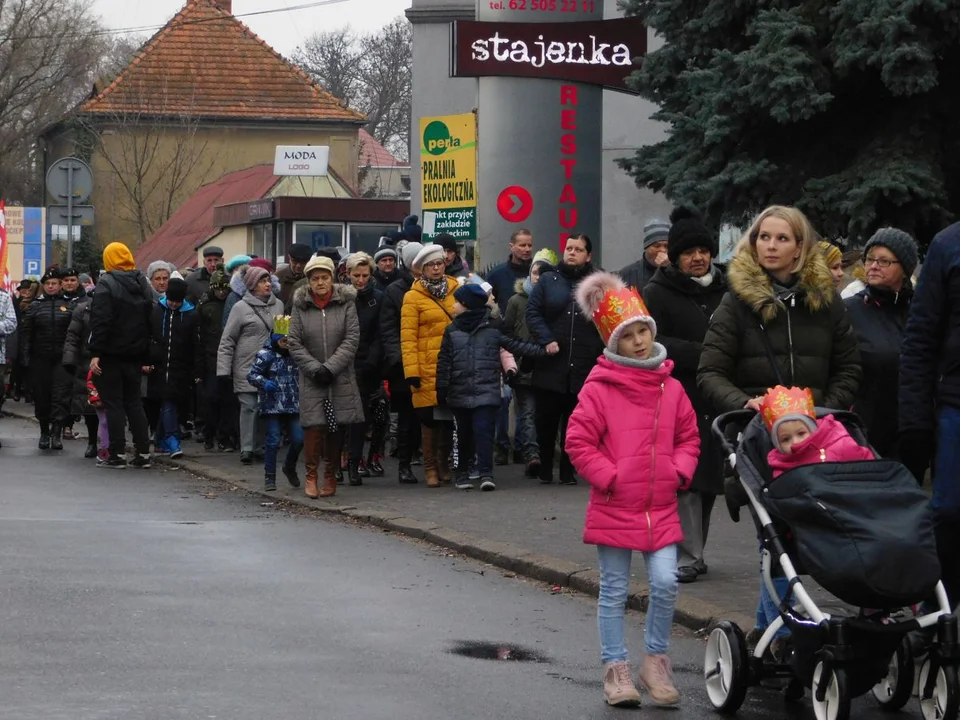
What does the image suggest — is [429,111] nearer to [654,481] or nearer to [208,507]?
[208,507]

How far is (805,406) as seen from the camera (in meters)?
7.25

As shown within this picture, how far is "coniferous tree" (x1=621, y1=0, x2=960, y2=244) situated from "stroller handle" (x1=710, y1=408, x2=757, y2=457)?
23.9 feet

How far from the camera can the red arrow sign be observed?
19.8m

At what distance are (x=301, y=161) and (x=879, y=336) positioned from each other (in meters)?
37.0

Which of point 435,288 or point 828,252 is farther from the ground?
point 828,252

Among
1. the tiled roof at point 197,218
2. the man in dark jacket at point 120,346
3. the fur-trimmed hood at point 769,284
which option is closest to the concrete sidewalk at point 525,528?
A: the man in dark jacket at point 120,346

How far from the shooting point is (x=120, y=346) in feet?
59.0


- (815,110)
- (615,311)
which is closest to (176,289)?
(815,110)

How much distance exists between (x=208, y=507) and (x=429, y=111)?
2334 cm

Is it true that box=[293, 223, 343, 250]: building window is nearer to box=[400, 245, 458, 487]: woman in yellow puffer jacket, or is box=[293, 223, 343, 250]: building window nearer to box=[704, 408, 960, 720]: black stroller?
box=[400, 245, 458, 487]: woman in yellow puffer jacket

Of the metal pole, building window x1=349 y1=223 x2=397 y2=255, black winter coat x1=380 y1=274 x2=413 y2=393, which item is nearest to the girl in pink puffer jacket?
black winter coat x1=380 y1=274 x2=413 y2=393

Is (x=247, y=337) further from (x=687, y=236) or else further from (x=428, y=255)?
(x=687, y=236)

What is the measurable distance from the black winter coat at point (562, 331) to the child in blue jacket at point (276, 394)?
202 centimetres

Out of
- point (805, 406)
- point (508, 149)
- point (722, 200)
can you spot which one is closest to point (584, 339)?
point (722, 200)
